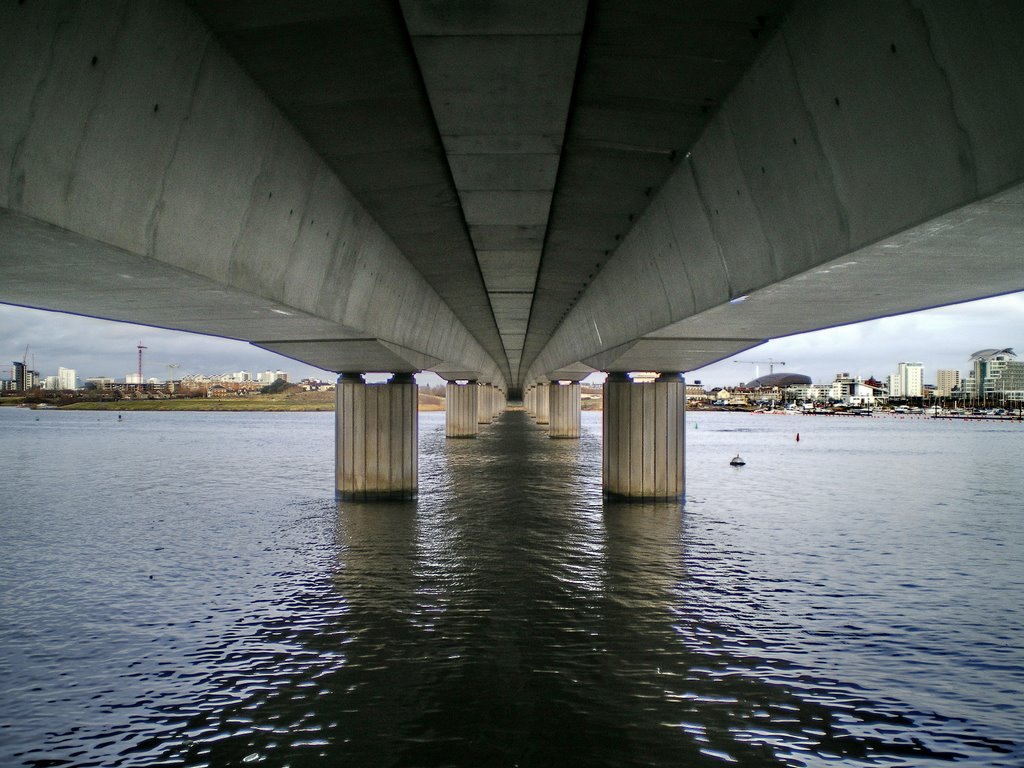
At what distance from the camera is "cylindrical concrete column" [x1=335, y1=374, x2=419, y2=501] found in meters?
27.2

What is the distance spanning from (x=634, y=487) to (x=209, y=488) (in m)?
18.6

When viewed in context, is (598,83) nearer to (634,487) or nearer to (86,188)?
(86,188)

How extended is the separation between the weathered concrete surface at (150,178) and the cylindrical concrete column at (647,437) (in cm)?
1526

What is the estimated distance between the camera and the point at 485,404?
93438 millimetres

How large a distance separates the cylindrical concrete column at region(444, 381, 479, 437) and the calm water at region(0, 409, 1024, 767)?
38.2m

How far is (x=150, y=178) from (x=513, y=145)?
4425mm

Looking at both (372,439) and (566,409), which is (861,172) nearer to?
(372,439)

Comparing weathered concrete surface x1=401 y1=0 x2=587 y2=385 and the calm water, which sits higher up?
weathered concrete surface x1=401 y1=0 x2=587 y2=385

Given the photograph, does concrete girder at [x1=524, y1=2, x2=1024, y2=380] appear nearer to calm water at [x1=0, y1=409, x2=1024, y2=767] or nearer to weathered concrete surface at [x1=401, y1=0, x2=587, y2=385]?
weathered concrete surface at [x1=401, y1=0, x2=587, y2=385]

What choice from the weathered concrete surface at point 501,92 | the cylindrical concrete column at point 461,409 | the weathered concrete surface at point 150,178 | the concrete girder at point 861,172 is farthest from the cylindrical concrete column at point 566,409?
the concrete girder at point 861,172

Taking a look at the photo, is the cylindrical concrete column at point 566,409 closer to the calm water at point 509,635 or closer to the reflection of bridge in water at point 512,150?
the calm water at point 509,635

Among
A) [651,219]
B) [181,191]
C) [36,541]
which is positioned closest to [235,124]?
[181,191]

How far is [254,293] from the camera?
10203 millimetres

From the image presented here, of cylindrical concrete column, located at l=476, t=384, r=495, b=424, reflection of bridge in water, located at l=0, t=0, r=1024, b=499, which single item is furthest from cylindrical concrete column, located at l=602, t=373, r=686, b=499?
cylindrical concrete column, located at l=476, t=384, r=495, b=424
